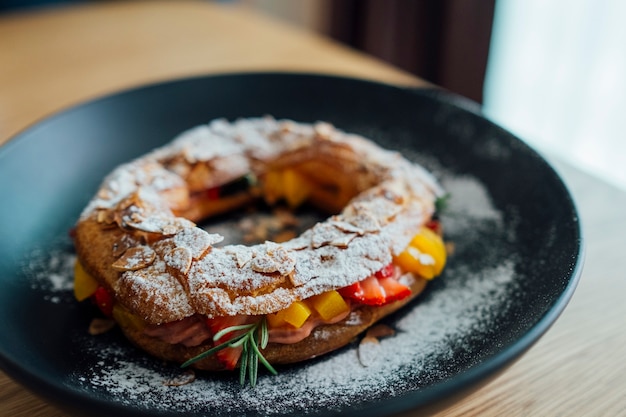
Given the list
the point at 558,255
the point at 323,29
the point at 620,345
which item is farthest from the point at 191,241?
the point at 323,29

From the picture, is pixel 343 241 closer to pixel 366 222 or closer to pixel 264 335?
pixel 366 222

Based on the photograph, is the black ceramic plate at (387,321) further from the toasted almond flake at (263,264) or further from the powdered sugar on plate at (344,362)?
the toasted almond flake at (263,264)

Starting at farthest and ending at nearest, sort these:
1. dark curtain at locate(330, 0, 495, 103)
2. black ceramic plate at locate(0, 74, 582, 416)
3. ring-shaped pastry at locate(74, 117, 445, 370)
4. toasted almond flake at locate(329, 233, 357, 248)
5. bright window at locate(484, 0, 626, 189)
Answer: dark curtain at locate(330, 0, 495, 103)
bright window at locate(484, 0, 626, 189)
toasted almond flake at locate(329, 233, 357, 248)
ring-shaped pastry at locate(74, 117, 445, 370)
black ceramic plate at locate(0, 74, 582, 416)

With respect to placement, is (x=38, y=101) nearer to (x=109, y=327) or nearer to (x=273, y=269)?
(x=109, y=327)

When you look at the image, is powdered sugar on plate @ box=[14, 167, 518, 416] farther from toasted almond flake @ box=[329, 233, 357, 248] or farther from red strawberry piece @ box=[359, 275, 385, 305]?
toasted almond flake @ box=[329, 233, 357, 248]

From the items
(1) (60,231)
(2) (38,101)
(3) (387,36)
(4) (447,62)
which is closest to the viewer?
(1) (60,231)

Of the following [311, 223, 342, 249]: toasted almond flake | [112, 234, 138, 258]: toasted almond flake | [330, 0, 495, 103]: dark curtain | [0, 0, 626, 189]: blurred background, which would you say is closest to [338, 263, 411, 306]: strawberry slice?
[311, 223, 342, 249]: toasted almond flake
